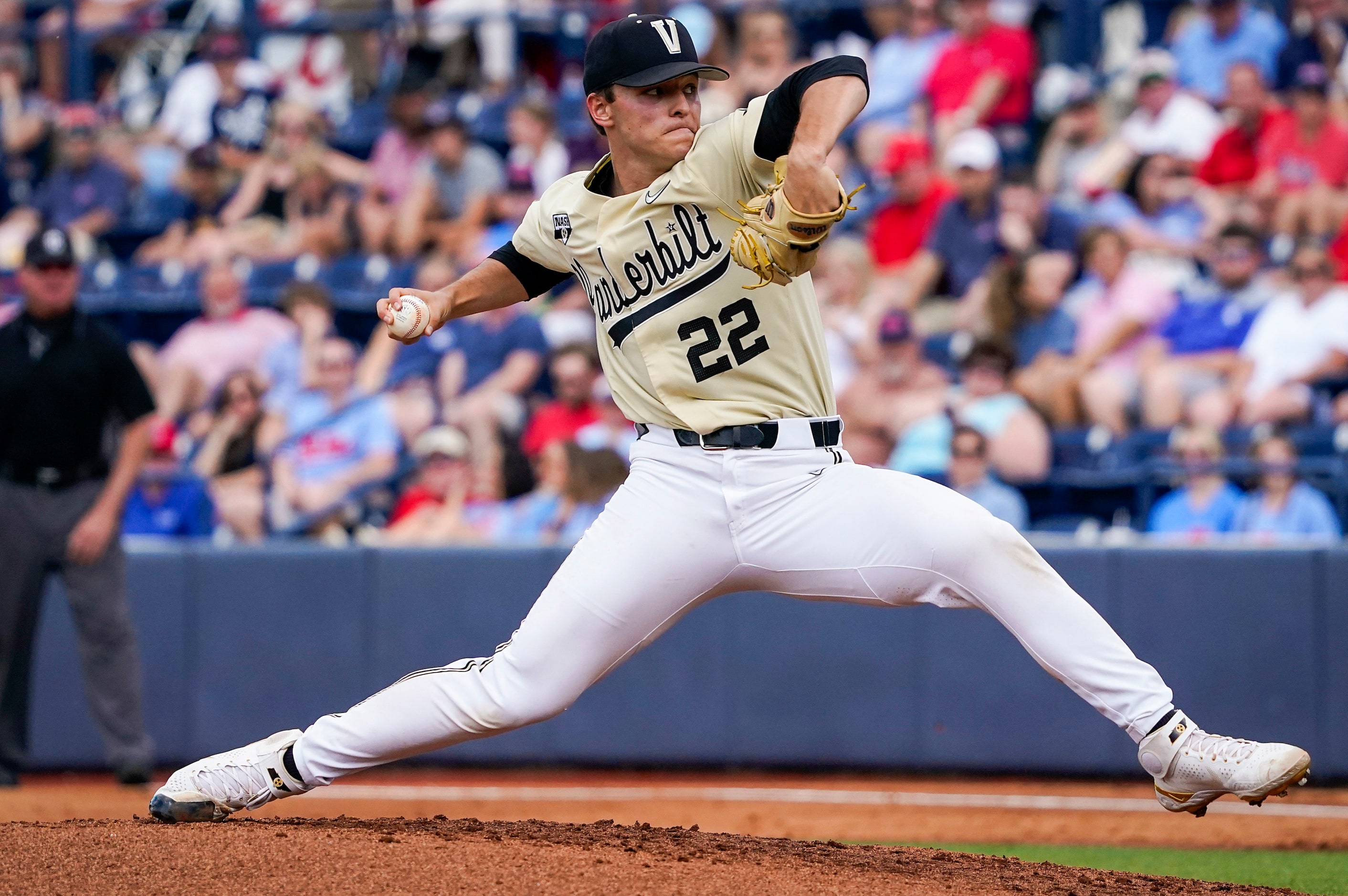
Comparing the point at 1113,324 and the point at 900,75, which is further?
the point at 900,75

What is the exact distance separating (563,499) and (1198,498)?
9.09 feet

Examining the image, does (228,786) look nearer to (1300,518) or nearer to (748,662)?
(748,662)

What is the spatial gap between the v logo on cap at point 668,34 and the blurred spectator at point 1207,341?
437 cm

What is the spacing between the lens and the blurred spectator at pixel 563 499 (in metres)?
7.19

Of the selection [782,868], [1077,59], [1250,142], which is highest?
[1077,59]

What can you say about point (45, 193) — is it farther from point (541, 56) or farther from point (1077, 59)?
point (1077, 59)

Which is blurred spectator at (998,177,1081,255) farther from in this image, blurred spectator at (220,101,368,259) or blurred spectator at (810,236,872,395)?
blurred spectator at (220,101,368,259)

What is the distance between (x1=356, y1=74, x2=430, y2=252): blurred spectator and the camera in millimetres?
9945

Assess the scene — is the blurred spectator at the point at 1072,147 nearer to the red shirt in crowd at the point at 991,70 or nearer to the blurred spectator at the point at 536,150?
the red shirt in crowd at the point at 991,70

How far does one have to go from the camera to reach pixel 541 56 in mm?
11430

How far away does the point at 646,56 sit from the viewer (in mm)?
3465

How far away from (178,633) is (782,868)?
4507mm

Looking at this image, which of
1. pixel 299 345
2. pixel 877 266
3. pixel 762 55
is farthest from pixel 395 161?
pixel 877 266

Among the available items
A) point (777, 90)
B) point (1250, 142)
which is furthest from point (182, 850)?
point (1250, 142)
